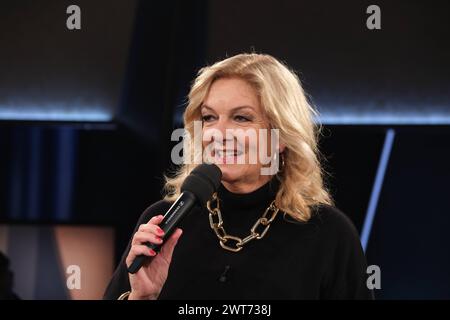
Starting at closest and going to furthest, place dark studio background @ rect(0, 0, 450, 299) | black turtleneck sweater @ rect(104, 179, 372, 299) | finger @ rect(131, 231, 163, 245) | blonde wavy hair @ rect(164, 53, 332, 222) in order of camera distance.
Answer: finger @ rect(131, 231, 163, 245), black turtleneck sweater @ rect(104, 179, 372, 299), blonde wavy hair @ rect(164, 53, 332, 222), dark studio background @ rect(0, 0, 450, 299)

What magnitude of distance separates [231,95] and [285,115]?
132 mm

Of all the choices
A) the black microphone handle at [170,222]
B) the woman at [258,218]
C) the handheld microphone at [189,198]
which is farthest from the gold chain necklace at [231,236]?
the black microphone handle at [170,222]

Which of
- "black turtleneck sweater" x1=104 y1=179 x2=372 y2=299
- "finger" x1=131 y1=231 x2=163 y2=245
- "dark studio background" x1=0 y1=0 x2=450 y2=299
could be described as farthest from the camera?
Result: "dark studio background" x1=0 y1=0 x2=450 y2=299

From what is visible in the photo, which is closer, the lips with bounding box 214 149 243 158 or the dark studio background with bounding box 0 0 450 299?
the lips with bounding box 214 149 243 158

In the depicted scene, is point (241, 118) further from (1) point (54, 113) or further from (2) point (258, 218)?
(1) point (54, 113)

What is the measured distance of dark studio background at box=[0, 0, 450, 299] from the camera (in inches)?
94.2

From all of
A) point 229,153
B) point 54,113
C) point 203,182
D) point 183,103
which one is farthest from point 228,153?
point 54,113

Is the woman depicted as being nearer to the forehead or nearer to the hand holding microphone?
the forehead

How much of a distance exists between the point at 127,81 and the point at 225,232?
1242mm

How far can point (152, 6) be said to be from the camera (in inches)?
98.8

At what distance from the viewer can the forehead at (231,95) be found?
134 centimetres

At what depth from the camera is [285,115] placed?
140cm


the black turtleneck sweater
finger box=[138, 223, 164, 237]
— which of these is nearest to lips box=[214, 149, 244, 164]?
the black turtleneck sweater
